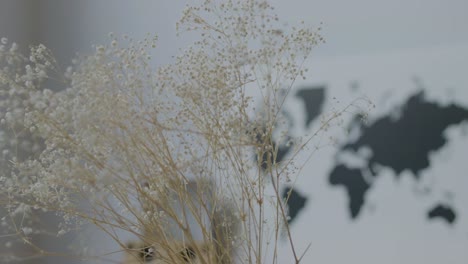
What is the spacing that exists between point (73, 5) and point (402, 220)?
1983 millimetres

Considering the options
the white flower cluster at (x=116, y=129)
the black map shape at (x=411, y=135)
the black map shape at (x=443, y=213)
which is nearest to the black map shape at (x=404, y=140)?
the black map shape at (x=411, y=135)

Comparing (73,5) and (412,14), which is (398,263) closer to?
(412,14)

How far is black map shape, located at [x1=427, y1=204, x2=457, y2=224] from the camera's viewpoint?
5.58ft

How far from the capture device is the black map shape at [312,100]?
2.01m

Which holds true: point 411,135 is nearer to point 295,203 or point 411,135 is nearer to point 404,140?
point 404,140

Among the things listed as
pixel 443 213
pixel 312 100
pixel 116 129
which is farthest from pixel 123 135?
pixel 312 100

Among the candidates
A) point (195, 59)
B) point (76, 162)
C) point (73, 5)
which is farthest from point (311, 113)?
point (73, 5)

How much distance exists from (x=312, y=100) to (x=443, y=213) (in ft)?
1.81

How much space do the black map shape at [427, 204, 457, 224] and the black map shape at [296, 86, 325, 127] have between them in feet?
1.57

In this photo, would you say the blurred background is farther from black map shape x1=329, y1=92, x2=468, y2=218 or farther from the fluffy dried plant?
the fluffy dried plant

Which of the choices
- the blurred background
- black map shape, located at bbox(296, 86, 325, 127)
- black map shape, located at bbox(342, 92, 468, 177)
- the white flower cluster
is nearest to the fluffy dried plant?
the white flower cluster

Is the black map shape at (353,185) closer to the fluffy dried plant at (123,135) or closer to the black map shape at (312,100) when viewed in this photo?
the black map shape at (312,100)

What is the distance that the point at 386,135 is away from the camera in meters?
1.86

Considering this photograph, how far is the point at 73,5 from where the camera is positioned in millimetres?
3074
